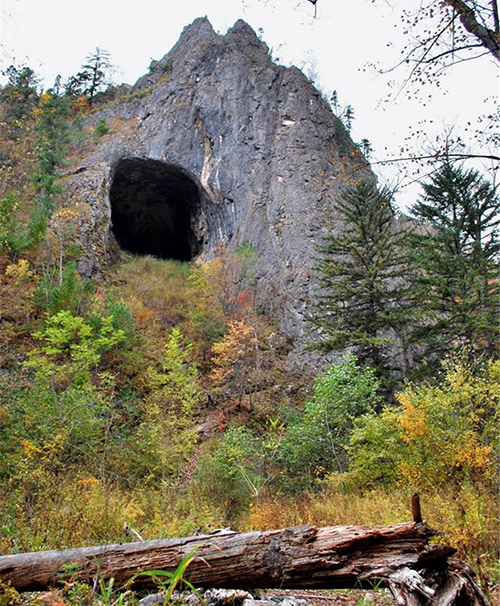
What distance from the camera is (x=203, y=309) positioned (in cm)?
1728

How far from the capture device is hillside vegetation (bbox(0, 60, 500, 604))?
5.36m

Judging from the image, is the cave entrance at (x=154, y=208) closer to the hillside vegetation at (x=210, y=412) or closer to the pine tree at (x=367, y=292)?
the hillside vegetation at (x=210, y=412)

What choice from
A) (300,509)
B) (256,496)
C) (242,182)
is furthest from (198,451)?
(242,182)

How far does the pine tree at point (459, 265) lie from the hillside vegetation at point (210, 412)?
12 centimetres

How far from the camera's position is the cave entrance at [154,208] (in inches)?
982

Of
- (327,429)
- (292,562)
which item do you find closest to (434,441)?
(327,429)

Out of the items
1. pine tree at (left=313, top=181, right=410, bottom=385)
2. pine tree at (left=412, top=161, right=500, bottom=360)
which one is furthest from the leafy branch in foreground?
pine tree at (left=412, top=161, right=500, bottom=360)

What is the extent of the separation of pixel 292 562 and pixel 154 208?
1085 inches

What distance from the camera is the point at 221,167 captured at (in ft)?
76.7

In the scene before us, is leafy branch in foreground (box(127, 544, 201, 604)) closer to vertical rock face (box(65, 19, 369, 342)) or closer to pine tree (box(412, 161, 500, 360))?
pine tree (box(412, 161, 500, 360))

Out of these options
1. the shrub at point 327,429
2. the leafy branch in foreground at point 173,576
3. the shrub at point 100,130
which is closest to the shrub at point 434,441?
the shrub at point 327,429

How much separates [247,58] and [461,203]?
21.2 meters

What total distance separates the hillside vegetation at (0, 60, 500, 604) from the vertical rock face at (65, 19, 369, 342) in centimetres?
193

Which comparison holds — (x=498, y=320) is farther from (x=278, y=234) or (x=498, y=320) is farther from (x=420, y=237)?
(x=278, y=234)
